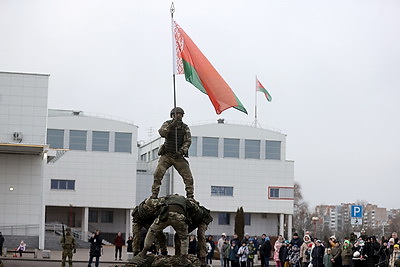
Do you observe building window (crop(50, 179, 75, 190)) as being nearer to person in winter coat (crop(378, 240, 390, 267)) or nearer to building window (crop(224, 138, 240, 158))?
building window (crop(224, 138, 240, 158))

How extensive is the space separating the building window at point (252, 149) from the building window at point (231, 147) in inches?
32.8

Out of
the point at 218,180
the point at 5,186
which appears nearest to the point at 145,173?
the point at 218,180

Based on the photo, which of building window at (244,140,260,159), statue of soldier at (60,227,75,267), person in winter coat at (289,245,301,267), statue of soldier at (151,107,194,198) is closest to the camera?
statue of soldier at (151,107,194,198)

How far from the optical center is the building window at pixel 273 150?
69250 mm

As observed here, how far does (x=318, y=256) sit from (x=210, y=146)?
41.8 meters

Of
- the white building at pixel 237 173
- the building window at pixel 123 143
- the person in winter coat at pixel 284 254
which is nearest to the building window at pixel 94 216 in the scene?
the white building at pixel 237 173

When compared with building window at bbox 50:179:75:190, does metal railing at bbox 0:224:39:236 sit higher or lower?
lower

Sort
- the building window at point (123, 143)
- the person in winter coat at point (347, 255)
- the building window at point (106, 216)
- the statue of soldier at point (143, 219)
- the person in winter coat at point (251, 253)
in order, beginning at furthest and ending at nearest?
the building window at point (106, 216) < the building window at point (123, 143) < the person in winter coat at point (251, 253) < the person in winter coat at point (347, 255) < the statue of soldier at point (143, 219)

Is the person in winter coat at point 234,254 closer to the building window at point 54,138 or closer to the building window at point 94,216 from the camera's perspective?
the building window at point 54,138

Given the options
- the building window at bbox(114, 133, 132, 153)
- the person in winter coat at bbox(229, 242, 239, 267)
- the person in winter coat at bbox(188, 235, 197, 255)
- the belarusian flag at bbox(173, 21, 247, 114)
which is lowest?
the person in winter coat at bbox(229, 242, 239, 267)

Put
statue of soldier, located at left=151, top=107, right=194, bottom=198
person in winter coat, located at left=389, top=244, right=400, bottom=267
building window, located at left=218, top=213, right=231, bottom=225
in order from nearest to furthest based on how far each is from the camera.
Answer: statue of soldier, located at left=151, top=107, right=194, bottom=198, person in winter coat, located at left=389, top=244, right=400, bottom=267, building window, located at left=218, top=213, right=231, bottom=225

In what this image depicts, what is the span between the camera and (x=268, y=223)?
71312mm

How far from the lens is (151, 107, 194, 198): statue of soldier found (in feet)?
66.4

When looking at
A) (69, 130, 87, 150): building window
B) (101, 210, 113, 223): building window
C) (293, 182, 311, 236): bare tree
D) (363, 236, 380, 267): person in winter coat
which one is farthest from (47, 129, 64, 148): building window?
(293, 182, 311, 236): bare tree
